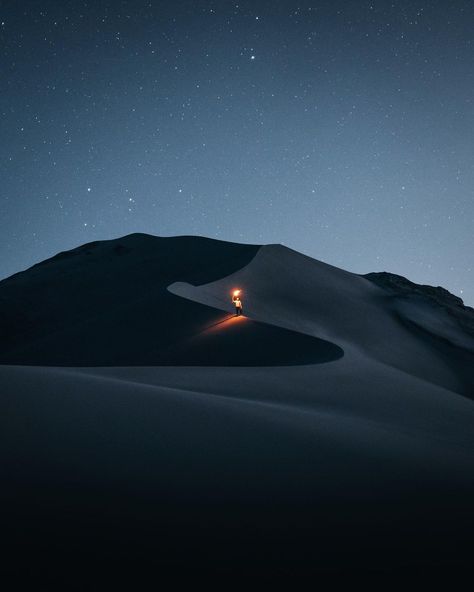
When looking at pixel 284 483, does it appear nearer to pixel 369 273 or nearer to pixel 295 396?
pixel 295 396

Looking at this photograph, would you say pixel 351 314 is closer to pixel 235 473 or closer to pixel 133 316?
pixel 133 316

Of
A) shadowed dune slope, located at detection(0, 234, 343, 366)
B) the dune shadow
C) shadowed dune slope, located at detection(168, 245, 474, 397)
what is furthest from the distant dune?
shadowed dune slope, located at detection(168, 245, 474, 397)

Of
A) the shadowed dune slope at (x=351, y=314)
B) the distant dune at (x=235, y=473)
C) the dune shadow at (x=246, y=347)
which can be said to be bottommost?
the distant dune at (x=235, y=473)

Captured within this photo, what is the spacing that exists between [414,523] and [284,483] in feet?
2.81

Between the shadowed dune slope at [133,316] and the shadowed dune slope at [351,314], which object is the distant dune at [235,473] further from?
the shadowed dune slope at [351,314]

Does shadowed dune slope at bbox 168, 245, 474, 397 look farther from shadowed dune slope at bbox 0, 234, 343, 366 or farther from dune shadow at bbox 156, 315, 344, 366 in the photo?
dune shadow at bbox 156, 315, 344, 366

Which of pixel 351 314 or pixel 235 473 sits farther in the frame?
pixel 351 314

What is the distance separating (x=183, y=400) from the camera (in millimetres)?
A: 4684

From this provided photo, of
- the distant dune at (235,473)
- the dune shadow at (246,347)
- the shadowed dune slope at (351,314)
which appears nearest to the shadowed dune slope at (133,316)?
the dune shadow at (246,347)

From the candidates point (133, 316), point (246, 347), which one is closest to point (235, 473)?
point (246, 347)

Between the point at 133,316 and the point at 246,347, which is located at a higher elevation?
the point at 133,316

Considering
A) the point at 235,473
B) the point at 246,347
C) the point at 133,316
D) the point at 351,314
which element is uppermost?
the point at 351,314

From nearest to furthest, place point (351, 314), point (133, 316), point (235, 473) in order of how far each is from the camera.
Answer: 1. point (235, 473)
2. point (133, 316)
3. point (351, 314)

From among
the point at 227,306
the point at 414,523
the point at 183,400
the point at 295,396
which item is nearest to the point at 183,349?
the point at 227,306
